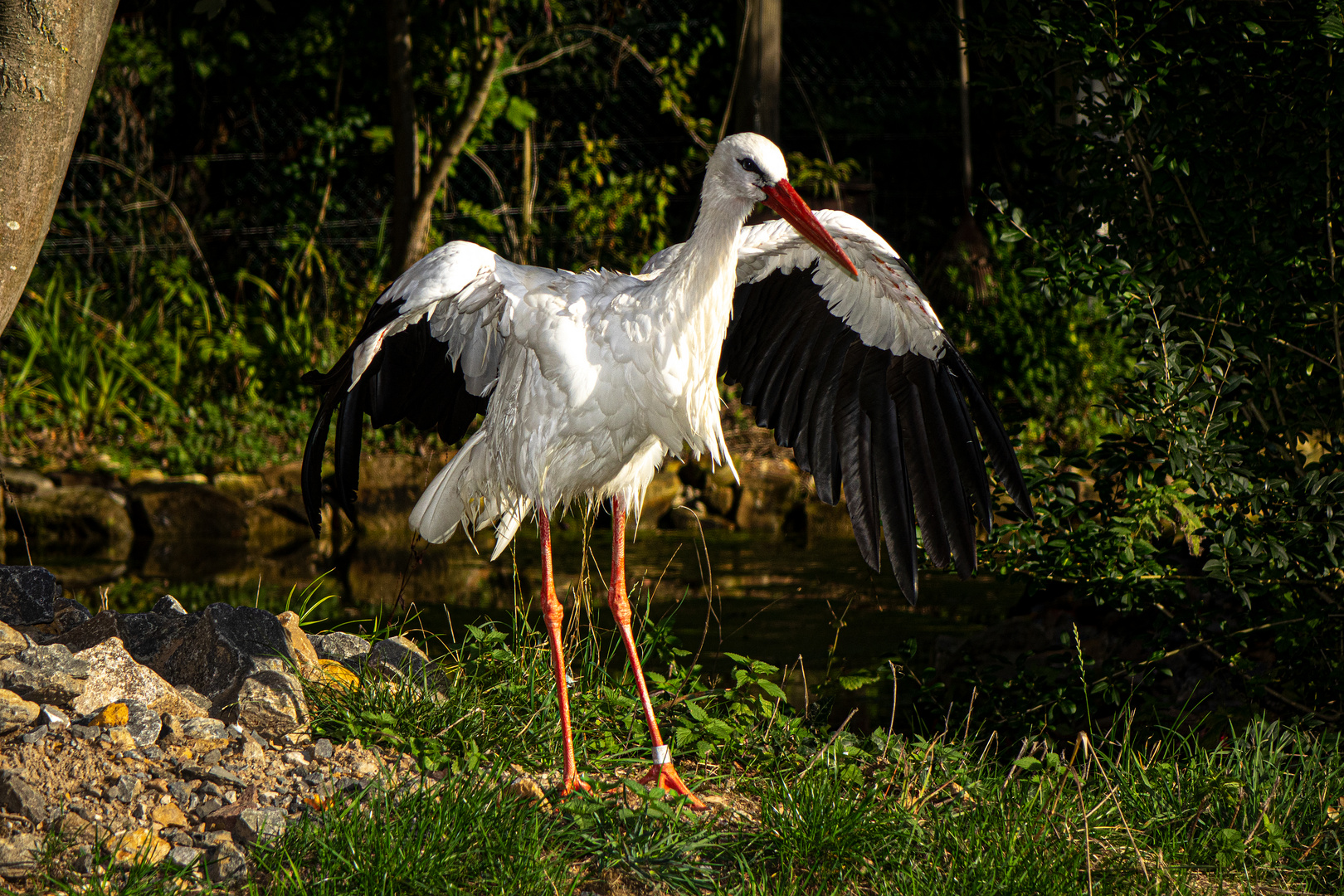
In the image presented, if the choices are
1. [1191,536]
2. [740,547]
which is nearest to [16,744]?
[1191,536]

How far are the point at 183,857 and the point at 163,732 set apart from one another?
1.59 feet

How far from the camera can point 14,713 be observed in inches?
104

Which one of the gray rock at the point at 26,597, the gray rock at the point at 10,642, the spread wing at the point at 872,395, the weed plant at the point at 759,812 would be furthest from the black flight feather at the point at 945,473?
the gray rock at the point at 26,597

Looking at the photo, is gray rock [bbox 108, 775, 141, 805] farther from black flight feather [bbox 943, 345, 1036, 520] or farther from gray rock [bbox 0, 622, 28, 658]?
black flight feather [bbox 943, 345, 1036, 520]

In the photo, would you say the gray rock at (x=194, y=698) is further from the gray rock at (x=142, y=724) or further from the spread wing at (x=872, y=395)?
the spread wing at (x=872, y=395)

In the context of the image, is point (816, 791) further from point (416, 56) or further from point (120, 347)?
point (416, 56)

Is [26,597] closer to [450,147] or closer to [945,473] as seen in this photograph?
[945,473]

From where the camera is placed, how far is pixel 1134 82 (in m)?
3.12

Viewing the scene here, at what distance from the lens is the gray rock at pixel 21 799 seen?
238 centimetres

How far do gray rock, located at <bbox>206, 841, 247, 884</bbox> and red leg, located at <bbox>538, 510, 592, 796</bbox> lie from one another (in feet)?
2.30

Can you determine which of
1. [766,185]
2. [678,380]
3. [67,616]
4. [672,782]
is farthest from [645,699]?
[67,616]

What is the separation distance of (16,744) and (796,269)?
2.37 m

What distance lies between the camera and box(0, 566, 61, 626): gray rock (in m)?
3.36

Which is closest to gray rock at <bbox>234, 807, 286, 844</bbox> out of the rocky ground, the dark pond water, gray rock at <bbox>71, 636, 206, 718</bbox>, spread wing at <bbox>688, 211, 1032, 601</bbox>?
the rocky ground
